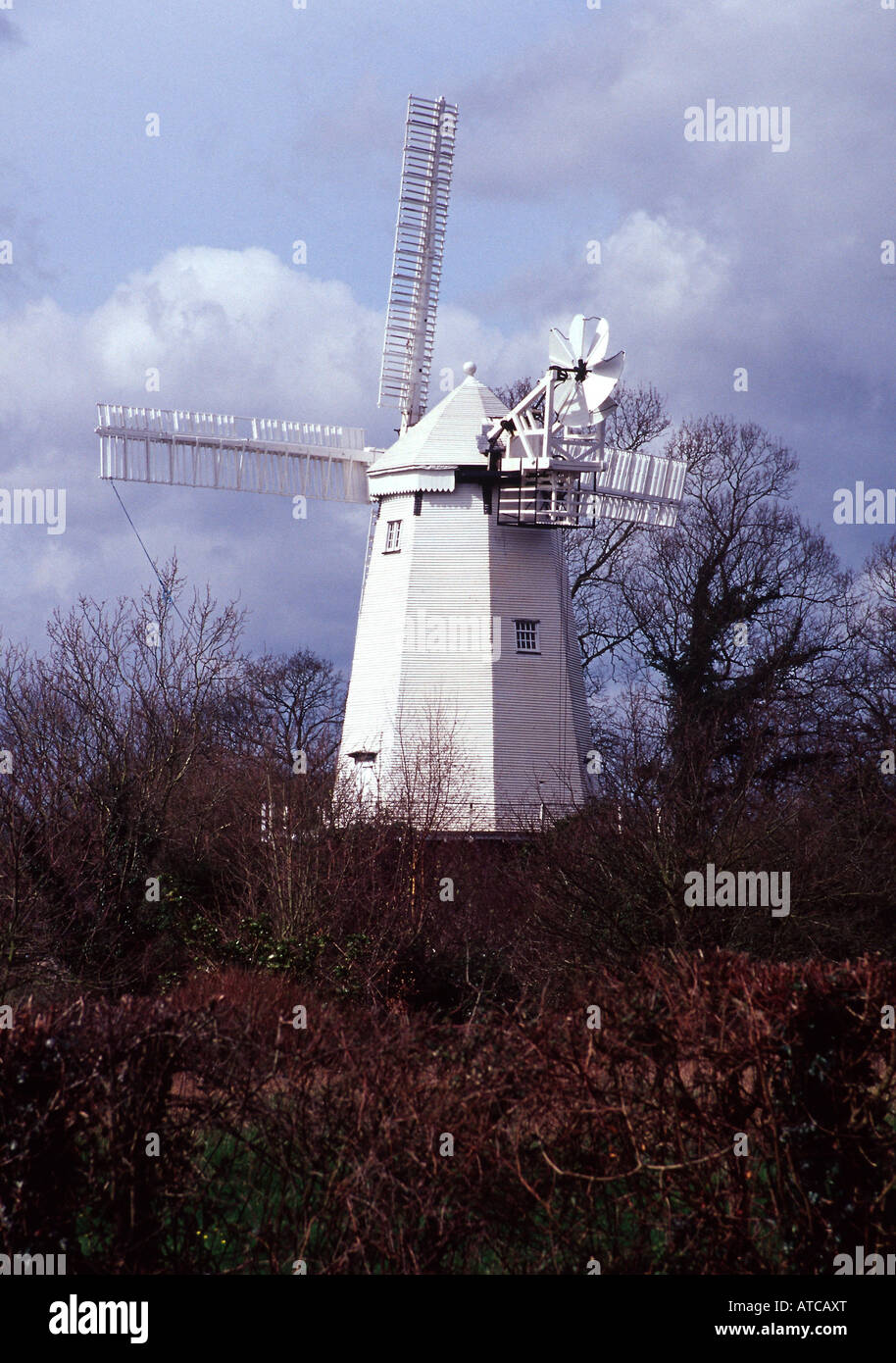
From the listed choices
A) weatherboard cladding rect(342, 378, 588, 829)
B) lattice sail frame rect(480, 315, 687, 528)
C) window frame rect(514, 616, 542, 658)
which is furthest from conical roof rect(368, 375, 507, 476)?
window frame rect(514, 616, 542, 658)

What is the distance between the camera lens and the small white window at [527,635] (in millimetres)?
26369

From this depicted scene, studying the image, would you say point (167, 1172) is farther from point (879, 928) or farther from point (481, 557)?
point (481, 557)

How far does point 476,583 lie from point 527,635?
1330 millimetres

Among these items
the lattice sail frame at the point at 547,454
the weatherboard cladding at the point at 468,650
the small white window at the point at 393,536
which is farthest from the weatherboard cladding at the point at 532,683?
Answer: the small white window at the point at 393,536

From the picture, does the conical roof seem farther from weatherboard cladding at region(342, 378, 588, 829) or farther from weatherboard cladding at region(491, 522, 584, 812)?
weatherboard cladding at region(491, 522, 584, 812)

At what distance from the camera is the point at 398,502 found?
27312mm

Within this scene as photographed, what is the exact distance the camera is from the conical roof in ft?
87.5

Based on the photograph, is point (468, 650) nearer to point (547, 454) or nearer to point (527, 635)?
point (527, 635)

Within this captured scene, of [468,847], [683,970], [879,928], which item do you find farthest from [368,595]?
[683,970]

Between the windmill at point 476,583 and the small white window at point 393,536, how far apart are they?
0.03 m

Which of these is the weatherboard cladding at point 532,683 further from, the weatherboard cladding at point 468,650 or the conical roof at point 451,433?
the conical roof at point 451,433

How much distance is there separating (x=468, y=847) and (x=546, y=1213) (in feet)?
50.6

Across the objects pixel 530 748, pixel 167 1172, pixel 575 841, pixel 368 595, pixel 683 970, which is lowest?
pixel 167 1172

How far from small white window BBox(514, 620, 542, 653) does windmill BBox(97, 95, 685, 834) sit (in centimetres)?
3
